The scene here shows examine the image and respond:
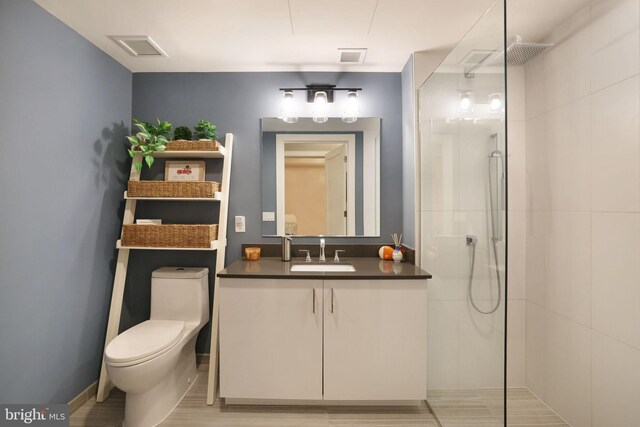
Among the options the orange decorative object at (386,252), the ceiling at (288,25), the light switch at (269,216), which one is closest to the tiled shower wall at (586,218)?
the ceiling at (288,25)

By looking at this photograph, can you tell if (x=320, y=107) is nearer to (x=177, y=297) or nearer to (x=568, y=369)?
(x=177, y=297)

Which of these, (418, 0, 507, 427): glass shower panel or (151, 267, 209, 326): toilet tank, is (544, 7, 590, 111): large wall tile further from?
(151, 267, 209, 326): toilet tank

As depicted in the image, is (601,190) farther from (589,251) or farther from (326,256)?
(326,256)

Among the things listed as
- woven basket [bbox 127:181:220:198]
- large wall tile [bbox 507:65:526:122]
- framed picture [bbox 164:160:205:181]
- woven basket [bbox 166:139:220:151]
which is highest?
large wall tile [bbox 507:65:526:122]

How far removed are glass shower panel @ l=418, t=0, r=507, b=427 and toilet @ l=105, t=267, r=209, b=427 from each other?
62.6 inches

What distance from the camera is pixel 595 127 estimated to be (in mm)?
1572

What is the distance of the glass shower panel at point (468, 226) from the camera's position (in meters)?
1.22

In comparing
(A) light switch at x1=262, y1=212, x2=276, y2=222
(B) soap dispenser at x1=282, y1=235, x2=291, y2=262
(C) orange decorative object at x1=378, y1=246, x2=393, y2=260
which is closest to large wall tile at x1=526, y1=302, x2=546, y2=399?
(C) orange decorative object at x1=378, y1=246, x2=393, y2=260

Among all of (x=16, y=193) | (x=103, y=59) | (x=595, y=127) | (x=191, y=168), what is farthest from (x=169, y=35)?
(x=595, y=127)

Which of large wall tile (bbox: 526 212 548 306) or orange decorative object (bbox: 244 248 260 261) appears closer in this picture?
large wall tile (bbox: 526 212 548 306)

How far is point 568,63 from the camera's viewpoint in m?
1.73

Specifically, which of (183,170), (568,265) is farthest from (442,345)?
(183,170)

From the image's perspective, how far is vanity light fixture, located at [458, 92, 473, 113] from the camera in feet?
4.62

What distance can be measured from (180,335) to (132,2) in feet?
6.35
